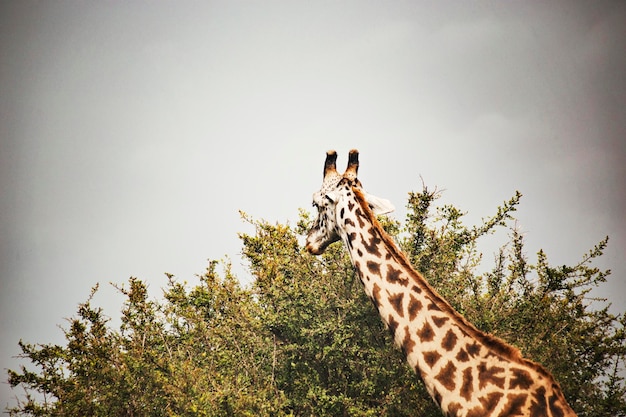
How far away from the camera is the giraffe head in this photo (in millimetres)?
6936

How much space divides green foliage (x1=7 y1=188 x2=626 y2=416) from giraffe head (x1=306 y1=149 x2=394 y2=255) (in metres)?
1.89

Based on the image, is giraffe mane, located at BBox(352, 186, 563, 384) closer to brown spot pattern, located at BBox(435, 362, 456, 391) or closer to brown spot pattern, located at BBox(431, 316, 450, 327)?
brown spot pattern, located at BBox(431, 316, 450, 327)

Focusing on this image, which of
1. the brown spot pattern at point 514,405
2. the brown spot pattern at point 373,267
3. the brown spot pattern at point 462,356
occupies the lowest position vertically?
the brown spot pattern at point 514,405

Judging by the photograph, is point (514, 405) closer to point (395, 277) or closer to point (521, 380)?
point (521, 380)

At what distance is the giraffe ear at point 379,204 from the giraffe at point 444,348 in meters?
0.53

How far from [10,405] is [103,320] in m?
2.49

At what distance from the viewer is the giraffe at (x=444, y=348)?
14.5 ft

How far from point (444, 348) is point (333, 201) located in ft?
9.12

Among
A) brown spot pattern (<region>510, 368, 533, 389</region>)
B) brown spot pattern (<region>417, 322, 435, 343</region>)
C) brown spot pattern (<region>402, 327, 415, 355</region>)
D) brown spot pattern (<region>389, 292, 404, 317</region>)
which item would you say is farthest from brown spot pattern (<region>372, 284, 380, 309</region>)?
brown spot pattern (<region>510, 368, 533, 389</region>)

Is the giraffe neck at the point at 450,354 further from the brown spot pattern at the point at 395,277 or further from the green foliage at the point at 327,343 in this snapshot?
the green foliage at the point at 327,343

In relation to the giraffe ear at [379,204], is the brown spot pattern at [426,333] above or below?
below

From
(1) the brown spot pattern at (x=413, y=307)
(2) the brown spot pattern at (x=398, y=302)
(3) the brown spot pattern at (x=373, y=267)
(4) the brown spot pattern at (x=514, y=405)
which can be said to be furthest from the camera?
(3) the brown spot pattern at (x=373, y=267)

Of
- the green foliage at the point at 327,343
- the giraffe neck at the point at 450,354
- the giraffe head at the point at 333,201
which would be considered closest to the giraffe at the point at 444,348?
the giraffe neck at the point at 450,354

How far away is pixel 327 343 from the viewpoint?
9.13 meters
